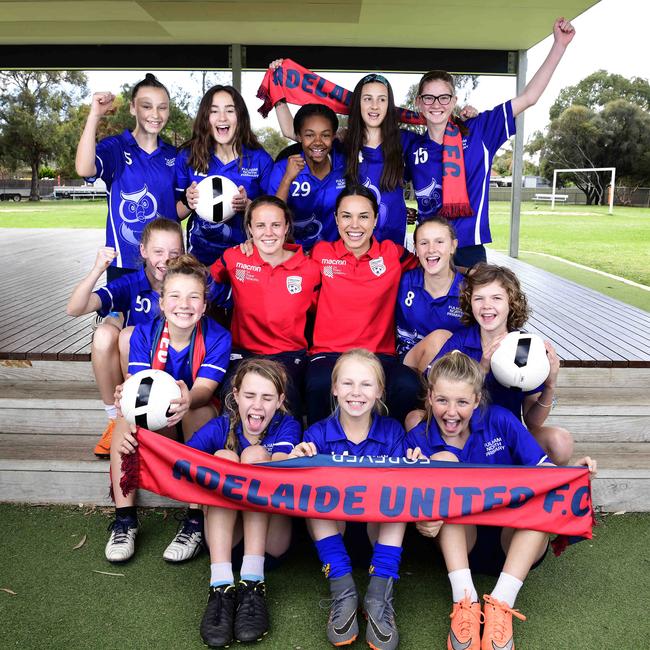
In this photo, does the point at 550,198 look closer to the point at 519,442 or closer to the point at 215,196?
the point at 215,196

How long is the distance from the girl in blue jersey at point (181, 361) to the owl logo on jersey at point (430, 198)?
140 centimetres

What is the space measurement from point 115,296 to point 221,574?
4.70 ft

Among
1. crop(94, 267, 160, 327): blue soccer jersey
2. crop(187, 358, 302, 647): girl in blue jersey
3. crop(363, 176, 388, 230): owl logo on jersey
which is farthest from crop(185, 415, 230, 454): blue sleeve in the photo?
crop(363, 176, 388, 230): owl logo on jersey

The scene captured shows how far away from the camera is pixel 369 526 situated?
2.54 metres

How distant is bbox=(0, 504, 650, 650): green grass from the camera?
89.5 inches

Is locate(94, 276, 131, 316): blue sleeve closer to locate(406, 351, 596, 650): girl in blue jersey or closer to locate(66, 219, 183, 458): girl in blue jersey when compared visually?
locate(66, 219, 183, 458): girl in blue jersey

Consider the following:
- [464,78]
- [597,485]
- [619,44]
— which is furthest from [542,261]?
[619,44]

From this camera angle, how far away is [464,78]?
927 centimetres

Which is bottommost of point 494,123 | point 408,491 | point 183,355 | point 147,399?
point 408,491

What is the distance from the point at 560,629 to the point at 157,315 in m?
2.06

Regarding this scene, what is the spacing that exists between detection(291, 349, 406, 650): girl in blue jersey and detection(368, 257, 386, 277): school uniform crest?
2.34 ft

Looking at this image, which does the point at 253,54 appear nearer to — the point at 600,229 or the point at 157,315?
the point at 157,315

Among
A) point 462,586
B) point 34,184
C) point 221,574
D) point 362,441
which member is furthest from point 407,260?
point 34,184

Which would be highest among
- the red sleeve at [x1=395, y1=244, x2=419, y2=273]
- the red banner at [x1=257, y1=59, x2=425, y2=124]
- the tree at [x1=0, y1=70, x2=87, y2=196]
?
the tree at [x1=0, y1=70, x2=87, y2=196]
